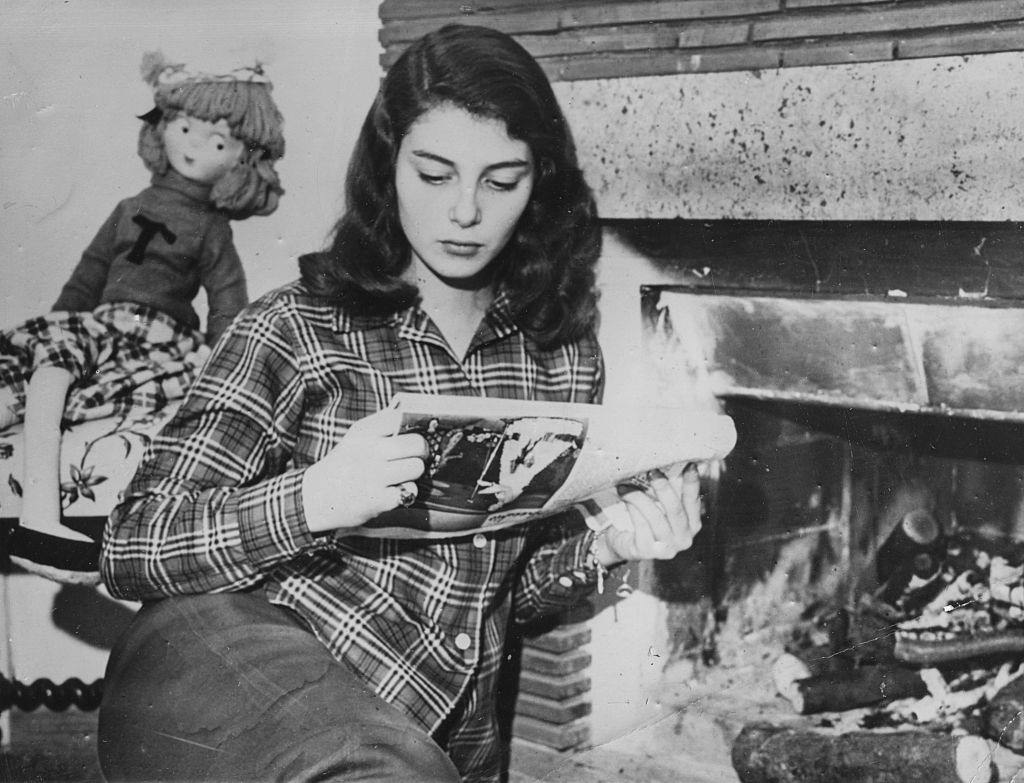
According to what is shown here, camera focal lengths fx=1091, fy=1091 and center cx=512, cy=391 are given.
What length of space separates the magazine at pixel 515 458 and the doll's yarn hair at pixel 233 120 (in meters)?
0.48

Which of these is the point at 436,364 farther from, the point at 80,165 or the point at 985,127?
the point at 985,127

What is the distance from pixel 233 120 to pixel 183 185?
13cm

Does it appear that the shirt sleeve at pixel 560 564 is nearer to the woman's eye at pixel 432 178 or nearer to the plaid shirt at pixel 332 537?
the plaid shirt at pixel 332 537

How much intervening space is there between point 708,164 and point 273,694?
3.05 ft

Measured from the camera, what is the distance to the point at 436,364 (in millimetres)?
1509

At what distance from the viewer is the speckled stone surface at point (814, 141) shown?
4.50ft

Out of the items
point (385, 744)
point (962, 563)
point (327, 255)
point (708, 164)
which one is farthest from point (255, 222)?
point (962, 563)

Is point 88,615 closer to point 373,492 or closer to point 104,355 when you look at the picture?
point 104,355

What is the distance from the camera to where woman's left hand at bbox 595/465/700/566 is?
5.08ft

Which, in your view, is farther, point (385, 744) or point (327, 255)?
point (327, 255)

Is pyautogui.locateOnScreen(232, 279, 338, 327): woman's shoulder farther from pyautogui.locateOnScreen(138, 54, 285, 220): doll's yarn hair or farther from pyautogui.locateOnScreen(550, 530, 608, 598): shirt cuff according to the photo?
pyautogui.locateOnScreen(550, 530, 608, 598): shirt cuff

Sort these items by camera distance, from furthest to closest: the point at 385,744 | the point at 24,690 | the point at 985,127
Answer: the point at 24,690 → the point at 985,127 → the point at 385,744

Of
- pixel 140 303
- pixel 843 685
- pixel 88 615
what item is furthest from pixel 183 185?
pixel 843 685

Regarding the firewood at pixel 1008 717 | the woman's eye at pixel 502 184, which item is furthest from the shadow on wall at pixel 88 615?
the firewood at pixel 1008 717
